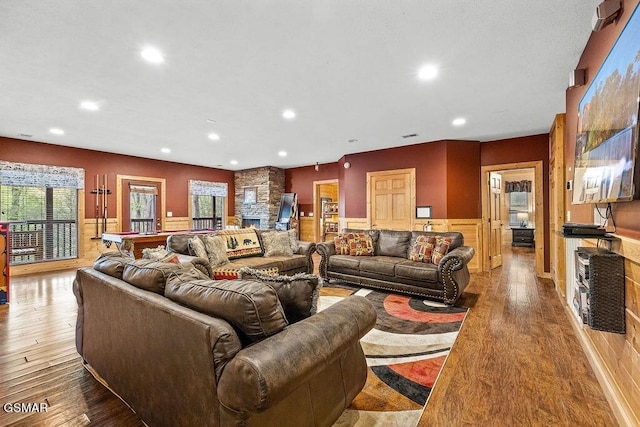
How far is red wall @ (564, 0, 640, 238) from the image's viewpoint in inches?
63.6

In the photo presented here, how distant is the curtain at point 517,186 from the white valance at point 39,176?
465 inches

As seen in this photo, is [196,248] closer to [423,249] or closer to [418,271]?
[418,271]

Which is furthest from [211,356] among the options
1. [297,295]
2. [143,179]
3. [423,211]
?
[143,179]

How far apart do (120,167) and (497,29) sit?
24.5 feet

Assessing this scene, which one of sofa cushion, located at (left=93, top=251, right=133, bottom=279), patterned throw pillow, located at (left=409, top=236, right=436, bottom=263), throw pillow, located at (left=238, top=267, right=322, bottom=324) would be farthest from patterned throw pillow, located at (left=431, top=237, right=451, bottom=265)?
sofa cushion, located at (left=93, top=251, right=133, bottom=279)

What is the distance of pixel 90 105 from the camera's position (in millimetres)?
3773

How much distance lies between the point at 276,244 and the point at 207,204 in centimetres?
505

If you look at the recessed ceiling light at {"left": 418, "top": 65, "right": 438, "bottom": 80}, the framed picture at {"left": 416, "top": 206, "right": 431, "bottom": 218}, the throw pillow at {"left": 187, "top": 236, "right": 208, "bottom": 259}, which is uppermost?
the recessed ceiling light at {"left": 418, "top": 65, "right": 438, "bottom": 80}

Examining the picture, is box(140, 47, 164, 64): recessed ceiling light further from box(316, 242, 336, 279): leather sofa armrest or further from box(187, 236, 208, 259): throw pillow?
box(316, 242, 336, 279): leather sofa armrest

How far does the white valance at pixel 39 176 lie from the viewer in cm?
532

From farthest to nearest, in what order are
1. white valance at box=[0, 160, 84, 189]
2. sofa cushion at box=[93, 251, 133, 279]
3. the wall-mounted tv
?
white valance at box=[0, 160, 84, 189], sofa cushion at box=[93, 251, 133, 279], the wall-mounted tv

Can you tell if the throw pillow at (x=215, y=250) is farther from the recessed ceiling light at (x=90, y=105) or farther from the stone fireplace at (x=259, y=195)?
the stone fireplace at (x=259, y=195)

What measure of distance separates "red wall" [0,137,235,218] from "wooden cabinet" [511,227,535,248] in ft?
29.3

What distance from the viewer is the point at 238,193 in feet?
Answer: 30.7
